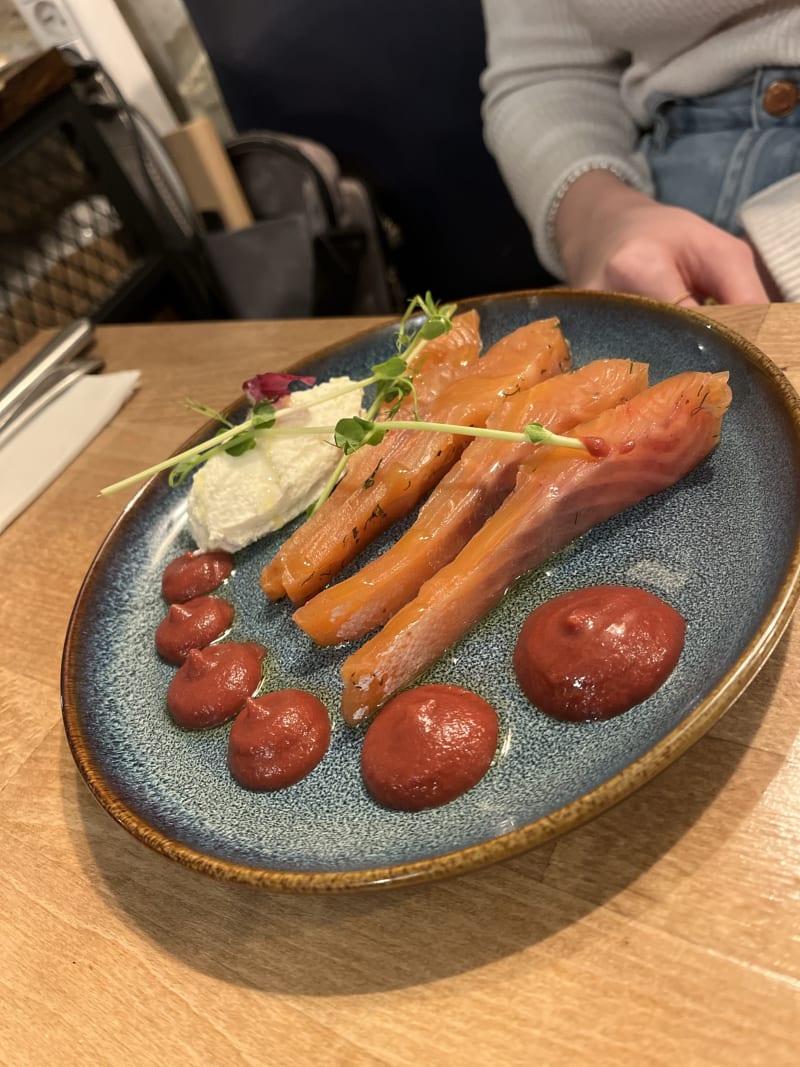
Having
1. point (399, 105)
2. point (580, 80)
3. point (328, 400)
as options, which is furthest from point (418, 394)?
point (399, 105)

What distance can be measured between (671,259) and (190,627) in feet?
2.72

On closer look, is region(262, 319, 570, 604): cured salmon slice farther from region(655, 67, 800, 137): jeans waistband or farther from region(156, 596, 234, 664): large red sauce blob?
region(655, 67, 800, 137): jeans waistband

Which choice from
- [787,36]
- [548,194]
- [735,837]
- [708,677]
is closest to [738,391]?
[708,677]

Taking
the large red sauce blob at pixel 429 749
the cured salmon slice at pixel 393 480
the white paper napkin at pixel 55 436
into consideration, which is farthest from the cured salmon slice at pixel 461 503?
the white paper napkin at pixel 55 436

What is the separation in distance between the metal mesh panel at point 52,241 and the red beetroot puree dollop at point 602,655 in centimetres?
187

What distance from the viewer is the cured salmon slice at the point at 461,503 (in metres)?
0.84

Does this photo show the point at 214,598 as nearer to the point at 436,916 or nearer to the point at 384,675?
the point at 384,675

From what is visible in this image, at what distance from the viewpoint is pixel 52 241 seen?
211cm

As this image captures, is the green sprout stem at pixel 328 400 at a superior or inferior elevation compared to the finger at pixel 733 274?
superior

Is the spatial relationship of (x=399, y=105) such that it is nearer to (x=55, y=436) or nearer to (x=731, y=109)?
(x=731, y=109)

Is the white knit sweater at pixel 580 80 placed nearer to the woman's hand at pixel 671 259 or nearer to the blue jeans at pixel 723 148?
the blue jeans at pixel 723 148

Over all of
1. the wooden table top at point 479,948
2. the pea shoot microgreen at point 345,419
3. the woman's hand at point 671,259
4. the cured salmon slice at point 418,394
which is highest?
the pea shoot microgreen at point 345,419

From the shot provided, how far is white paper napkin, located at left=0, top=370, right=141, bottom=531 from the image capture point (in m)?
1.43

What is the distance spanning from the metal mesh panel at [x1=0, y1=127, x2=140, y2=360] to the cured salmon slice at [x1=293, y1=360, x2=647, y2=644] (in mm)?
1625
